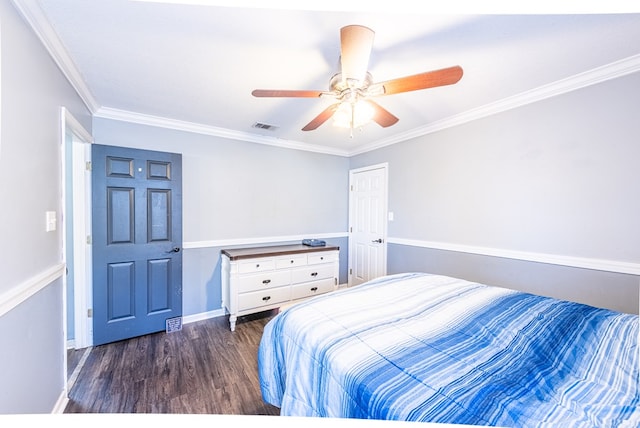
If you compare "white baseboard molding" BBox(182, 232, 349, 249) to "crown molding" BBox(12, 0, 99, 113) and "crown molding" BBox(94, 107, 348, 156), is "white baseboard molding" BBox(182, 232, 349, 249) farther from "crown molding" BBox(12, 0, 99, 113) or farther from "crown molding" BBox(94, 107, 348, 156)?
"crown molding" BBox(12, 0, 99, 113)

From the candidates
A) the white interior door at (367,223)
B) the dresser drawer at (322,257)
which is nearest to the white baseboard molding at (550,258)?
the white interior door at (367,223)

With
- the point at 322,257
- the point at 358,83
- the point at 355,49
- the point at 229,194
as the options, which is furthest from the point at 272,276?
the point at 355,49

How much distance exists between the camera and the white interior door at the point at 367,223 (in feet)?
12.0

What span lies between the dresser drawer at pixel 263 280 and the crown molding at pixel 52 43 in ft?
6.96

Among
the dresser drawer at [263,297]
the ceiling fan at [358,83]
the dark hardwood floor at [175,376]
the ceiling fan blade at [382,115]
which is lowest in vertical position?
the dark hardwood floor at [175,376]

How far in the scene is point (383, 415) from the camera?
2.69 ft

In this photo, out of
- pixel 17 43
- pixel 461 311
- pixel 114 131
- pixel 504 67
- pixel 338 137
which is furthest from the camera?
pixel 338 137

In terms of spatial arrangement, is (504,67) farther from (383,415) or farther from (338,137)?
(383,415)

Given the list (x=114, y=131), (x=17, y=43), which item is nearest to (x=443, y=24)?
(x=17, y=43)

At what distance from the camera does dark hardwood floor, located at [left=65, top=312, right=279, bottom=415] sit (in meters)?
1.73

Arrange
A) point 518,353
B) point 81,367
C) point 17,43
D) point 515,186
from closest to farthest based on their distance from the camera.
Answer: point 518,353
point 17,43
point 81,367
point 515,186

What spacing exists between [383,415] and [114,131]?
3.23 m

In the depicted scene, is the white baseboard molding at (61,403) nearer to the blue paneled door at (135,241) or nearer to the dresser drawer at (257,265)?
the blue paneled door at (135,241)

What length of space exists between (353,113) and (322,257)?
2055 millimetres
